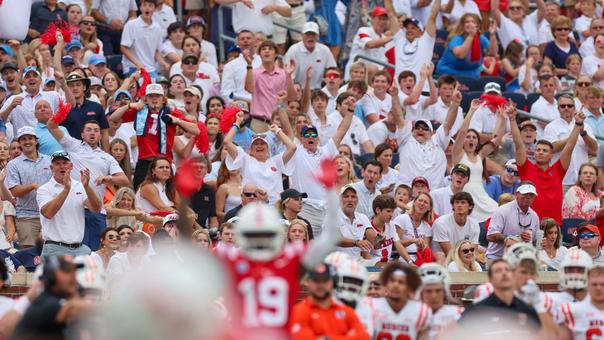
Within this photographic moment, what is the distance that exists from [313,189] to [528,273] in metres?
5.11

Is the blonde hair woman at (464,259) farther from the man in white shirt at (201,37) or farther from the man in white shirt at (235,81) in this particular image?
the man in white shirt at (201,37)

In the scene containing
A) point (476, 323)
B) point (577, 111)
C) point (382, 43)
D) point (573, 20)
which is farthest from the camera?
point (573, 20)

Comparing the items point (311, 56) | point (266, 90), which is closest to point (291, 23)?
point (311, 56)

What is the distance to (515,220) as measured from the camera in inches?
767

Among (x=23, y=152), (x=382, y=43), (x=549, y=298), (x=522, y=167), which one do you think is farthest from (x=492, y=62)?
(x=549, y=298)

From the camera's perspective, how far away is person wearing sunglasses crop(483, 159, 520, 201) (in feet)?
69.7

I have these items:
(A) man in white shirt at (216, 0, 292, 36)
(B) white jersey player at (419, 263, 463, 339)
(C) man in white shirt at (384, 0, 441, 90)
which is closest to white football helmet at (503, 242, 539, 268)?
(B) white jersey player at (419, 263, 463, 339)

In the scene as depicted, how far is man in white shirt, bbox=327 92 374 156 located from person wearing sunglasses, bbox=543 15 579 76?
3854mm

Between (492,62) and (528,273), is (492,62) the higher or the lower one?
the higher one

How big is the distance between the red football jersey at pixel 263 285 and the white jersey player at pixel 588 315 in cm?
319

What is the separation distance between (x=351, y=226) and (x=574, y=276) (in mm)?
3841

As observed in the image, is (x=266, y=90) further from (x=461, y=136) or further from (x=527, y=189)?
(x=527, y=189)

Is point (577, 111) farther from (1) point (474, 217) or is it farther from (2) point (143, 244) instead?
(2) point (143, 244)

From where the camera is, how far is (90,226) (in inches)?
742
